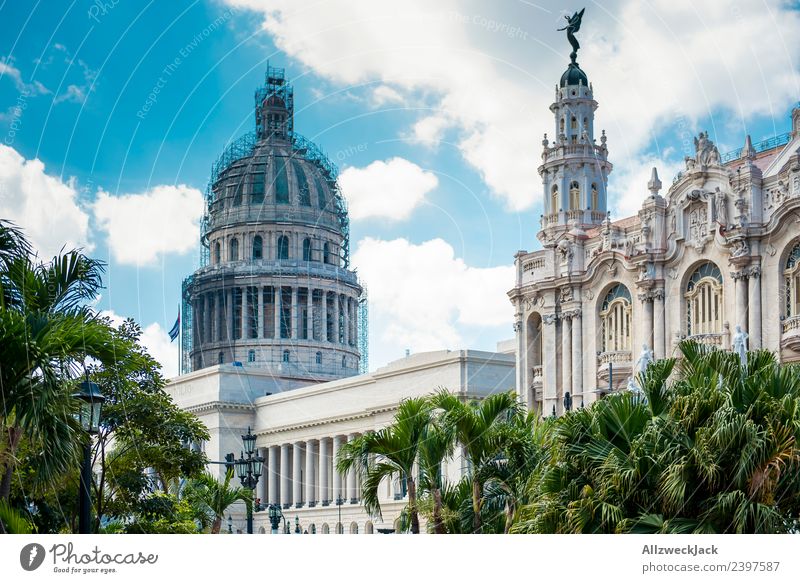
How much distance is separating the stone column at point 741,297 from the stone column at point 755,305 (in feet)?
1.02

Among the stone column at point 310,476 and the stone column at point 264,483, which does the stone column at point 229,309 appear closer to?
the stone column at point 264,483

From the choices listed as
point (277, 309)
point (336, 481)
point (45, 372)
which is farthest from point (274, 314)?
point (45, 372)

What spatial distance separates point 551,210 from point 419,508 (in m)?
47.2

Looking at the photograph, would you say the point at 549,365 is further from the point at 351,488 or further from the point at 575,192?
the point at 351,488

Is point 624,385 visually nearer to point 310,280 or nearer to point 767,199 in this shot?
point 767,199

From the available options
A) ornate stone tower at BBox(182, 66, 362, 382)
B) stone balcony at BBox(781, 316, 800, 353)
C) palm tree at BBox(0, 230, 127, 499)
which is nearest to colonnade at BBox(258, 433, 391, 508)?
ornate stone tower at BBox(182, 66, 362, 382)

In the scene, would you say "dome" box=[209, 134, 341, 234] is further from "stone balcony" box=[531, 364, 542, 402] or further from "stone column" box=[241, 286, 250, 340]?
"stone balcony" box=[531, 364, 542, 402]

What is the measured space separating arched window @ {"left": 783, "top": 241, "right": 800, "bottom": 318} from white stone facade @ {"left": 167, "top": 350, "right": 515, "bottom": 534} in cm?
3103

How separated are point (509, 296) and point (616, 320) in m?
8.98

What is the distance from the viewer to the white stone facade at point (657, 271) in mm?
62188

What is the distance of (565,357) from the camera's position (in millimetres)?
75438

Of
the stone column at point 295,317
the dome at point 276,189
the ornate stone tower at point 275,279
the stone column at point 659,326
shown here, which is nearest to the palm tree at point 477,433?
the stone column at point 659,326

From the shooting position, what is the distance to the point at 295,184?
107 m
